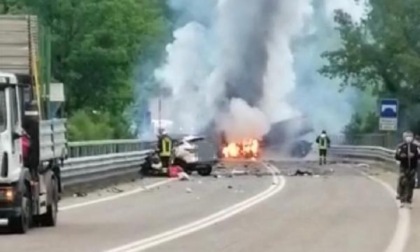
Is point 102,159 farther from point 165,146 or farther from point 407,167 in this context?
point 407,167

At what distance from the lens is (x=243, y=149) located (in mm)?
81562

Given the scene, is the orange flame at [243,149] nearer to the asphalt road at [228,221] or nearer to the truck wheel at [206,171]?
the truck wheel at [206,171]

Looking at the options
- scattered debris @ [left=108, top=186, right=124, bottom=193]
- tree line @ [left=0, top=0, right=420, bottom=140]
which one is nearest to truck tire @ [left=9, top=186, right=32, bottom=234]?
scattered debris @ [left=108, top=186, right=124, bottom=193]

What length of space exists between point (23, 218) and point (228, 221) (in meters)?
5.17

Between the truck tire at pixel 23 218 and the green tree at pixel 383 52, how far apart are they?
5401 centimetres

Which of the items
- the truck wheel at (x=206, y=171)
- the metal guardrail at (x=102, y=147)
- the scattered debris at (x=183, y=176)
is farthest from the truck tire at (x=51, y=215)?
the truck wheel at (x=206, y=171)

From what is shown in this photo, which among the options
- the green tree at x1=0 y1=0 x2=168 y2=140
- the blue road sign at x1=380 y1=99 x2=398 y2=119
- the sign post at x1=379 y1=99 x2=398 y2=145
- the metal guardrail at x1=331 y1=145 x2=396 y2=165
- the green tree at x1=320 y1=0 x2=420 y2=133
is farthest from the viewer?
the green tree at x1=320 y1=0 x2=420 y2=133

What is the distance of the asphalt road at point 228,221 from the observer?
22.4m

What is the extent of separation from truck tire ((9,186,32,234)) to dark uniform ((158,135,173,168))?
27704mm

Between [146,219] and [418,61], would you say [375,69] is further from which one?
[146,219]

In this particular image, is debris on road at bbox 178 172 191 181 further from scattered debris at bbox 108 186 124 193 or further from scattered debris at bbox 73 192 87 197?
scattered debris at bbox 73 192 87 197

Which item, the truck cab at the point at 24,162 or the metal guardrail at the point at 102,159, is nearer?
the truck cab at the point at 24,162

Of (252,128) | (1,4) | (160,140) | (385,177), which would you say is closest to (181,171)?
(160,140)

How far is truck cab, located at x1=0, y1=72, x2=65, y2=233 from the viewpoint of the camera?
78.6ft
